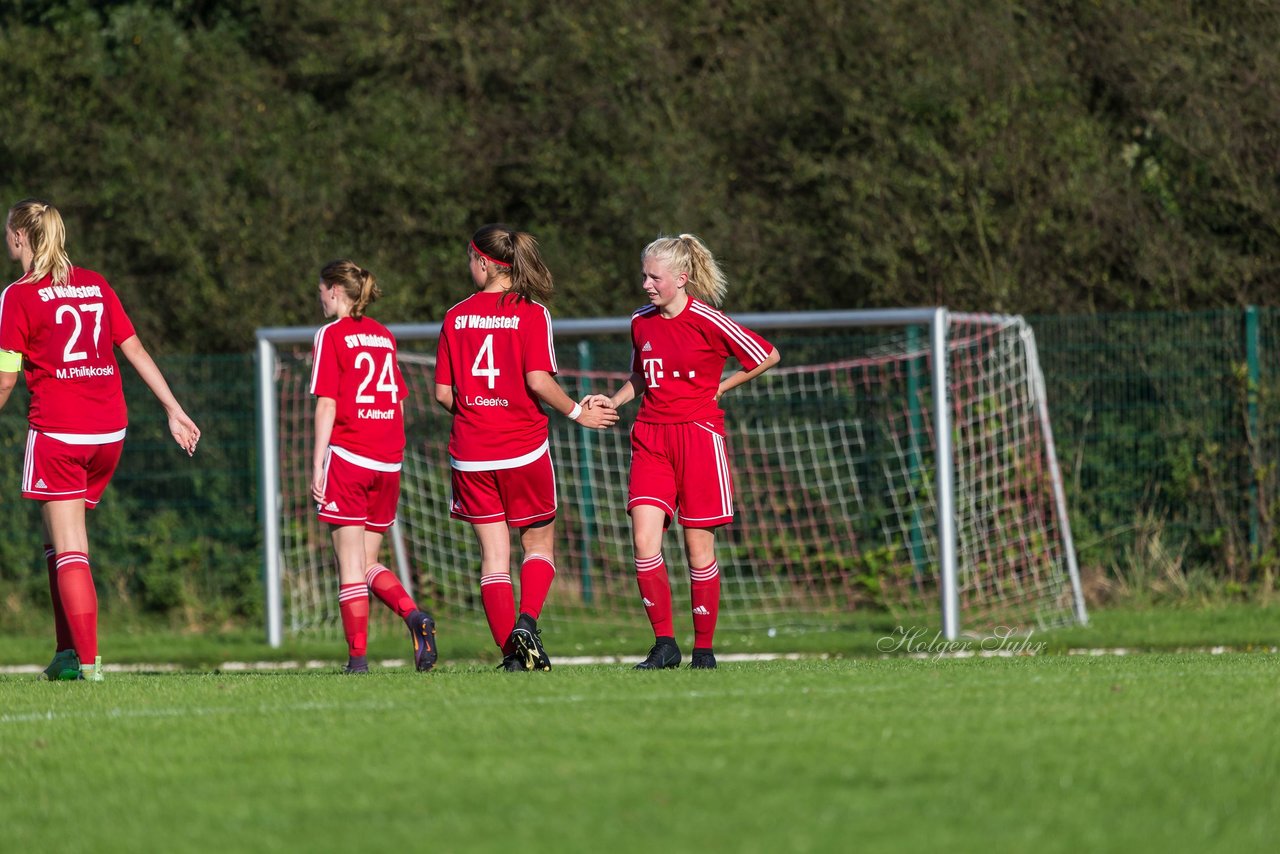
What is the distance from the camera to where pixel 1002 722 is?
17.9 feet

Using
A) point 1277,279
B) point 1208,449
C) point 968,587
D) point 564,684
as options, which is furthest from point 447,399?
point 1277,279

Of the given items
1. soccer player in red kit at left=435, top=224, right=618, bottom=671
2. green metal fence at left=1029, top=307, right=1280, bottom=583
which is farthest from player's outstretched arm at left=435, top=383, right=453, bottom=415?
green metal fence at left=1029, top=307, right=1280, bottom=583

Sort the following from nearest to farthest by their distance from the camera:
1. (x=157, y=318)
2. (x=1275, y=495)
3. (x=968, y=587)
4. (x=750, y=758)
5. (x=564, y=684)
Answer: (x=750, y=758) → (x=564, y=684) → (x=968, y=587) → (x=1275, y=495) → (x=157, y=318)

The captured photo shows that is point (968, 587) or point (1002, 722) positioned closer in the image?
point (1002, 722)

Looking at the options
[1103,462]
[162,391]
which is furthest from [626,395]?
[1103,462]

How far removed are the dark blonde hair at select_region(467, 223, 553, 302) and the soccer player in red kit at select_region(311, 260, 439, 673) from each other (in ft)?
2.60

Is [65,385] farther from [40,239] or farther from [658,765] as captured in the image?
[658,765]

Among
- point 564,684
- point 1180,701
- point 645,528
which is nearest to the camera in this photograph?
point 1180,701

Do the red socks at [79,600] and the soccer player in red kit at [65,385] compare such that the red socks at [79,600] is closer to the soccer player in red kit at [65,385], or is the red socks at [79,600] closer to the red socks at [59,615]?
the soccer player in red kit at [65,385]

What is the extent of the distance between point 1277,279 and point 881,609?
4.61m

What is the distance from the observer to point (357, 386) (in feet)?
27.9

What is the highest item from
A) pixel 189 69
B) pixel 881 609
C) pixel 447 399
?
pixel 189 69

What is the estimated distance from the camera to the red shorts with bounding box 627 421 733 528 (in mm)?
7984

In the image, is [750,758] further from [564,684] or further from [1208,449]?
[1208,449]
